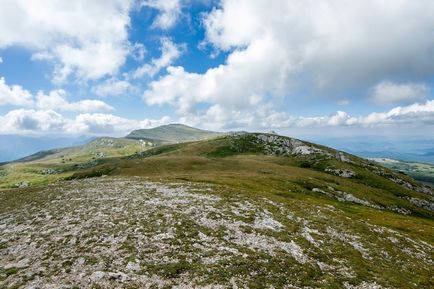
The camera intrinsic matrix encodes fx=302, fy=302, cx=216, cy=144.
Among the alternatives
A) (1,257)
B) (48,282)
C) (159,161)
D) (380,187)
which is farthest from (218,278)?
(380,187)

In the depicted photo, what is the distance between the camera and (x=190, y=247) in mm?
26516

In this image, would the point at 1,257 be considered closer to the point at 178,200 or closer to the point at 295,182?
the point at 178,200

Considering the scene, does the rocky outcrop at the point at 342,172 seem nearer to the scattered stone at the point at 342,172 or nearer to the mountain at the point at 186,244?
the scattered stone at the point at 342,172

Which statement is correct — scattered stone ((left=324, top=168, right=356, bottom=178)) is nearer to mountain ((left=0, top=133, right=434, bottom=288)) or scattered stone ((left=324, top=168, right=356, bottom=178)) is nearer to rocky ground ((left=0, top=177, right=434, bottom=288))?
mountain ((left=0, top=133, right=434, bottom=288))

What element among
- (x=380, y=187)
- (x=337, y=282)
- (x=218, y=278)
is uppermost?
(x=218, y=278)

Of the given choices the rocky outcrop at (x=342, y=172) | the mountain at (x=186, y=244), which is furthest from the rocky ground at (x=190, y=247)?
the rocky outcrop at (x=342, y=172)

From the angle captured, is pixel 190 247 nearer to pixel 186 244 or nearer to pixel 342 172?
pixel 186 244

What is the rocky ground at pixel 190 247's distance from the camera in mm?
21828

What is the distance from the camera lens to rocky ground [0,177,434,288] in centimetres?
2183

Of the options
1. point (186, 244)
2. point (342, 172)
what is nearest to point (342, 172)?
point (342, 172)

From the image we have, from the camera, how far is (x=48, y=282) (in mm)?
20047

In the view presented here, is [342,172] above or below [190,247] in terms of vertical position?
below

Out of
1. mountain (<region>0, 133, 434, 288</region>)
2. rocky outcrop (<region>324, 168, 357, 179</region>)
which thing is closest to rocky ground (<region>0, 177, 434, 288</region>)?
mountain (<region>0, 133, 434, 288</region>)

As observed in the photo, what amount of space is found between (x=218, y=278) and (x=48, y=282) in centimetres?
1146
